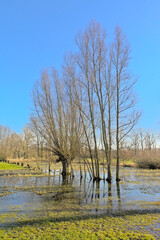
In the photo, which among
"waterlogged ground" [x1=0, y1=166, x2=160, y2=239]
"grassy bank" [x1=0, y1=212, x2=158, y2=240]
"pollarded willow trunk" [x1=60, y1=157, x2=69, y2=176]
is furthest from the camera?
"pollarded willow trunk" [x1=60, y1=157, x2=69, y2=176]

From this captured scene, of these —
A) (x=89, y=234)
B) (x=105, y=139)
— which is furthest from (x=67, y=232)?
(x=105, y=139)

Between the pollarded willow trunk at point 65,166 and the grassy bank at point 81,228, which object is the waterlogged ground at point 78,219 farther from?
the pollarded willow trunk at point 65,166

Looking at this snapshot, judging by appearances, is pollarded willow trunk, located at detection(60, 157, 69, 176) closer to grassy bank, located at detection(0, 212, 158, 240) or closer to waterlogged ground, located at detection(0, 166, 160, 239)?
waterlogged ground, located at detection(0, 166, 160, 239)

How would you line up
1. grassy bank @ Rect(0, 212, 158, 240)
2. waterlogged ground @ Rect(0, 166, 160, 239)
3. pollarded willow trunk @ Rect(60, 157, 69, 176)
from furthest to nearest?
1. pollarded willow trunk @ Rect(60, 157, 69, 176)
2. waterlogged ground @ Rect(0, 166, 160, 239)
3. grassy bank @ Rect(0, 212, 158, 240)

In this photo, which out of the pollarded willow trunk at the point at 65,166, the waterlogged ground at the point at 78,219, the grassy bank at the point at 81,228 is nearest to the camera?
the grassy bank at the point at 81,228

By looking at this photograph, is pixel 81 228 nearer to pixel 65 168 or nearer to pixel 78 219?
pixel 78 219

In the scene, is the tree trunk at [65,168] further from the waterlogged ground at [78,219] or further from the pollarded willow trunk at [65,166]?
the waterlogged ground at [78,219]

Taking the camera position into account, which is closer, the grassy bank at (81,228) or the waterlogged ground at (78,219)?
the grassy bank at (81,228)

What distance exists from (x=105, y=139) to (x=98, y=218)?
33.2ft

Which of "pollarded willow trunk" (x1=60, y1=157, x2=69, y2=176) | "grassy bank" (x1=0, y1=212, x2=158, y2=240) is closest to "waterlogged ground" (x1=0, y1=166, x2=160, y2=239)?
"grassy bank" (x1=0, y1=212, x2=158, y2=240)

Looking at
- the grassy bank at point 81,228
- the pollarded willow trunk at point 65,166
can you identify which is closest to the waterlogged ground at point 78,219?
the grassy bank at point 81,228

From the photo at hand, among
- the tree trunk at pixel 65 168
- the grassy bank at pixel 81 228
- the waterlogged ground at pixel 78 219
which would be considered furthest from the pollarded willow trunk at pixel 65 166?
the grassy bank at pixel 81 228

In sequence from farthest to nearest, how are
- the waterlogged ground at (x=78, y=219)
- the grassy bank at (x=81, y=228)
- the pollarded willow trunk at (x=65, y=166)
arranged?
the pollarded willow trunk at (x=65, y=166) < the waterlogged ground at (x=78, y=219) < the grassy bank at (x=81, y=228)

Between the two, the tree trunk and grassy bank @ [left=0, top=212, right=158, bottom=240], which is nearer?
grassy bank @ [left=0, top=212, right=158, bottom=240]
